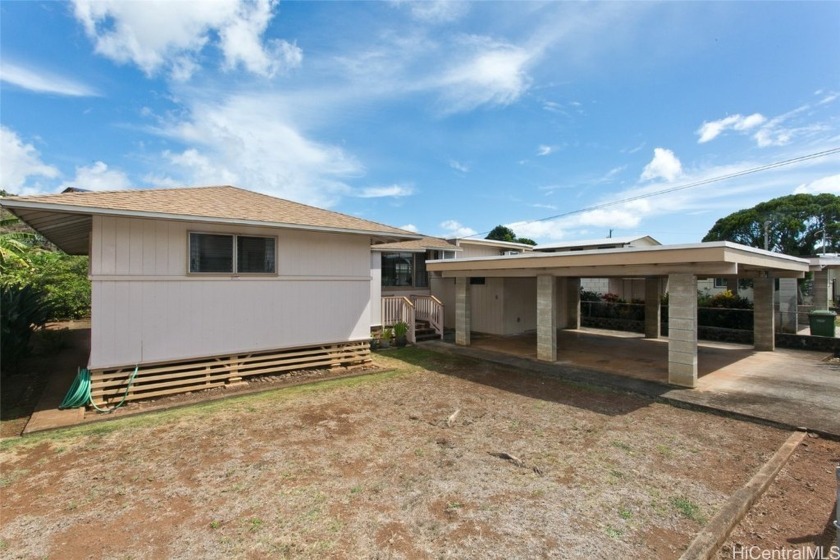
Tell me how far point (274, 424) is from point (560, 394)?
16.3 ft

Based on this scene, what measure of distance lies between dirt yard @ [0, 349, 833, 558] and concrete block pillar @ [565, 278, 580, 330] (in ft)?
32.4

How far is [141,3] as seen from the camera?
6.80m

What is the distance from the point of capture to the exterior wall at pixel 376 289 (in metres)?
12.1

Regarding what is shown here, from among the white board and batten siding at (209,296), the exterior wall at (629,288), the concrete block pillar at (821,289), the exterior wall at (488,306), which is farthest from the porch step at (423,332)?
the concrete block pillar at (821,289)

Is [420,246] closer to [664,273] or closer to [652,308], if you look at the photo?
[664,273]

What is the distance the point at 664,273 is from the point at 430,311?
757cm

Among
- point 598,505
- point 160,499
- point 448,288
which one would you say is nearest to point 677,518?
point 598,505

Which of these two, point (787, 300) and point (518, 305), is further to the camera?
point (518, 305)

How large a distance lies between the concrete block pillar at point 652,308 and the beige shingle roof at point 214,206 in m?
9.35

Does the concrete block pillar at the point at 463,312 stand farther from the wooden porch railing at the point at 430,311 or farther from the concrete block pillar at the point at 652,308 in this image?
the concrete block pillar at the point at 652,308

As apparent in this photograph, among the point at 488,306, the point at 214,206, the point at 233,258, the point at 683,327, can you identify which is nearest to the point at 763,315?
the point at 683,327

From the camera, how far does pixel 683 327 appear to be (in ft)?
22.8

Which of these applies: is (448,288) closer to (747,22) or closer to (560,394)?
(560,394)

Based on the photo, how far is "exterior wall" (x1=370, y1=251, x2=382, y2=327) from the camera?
12070 mm
